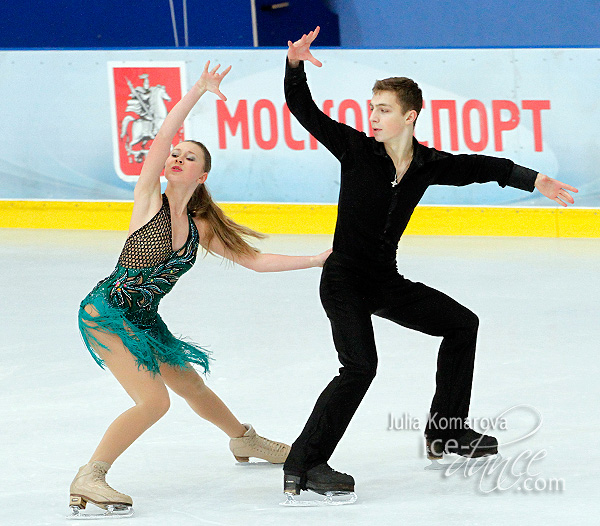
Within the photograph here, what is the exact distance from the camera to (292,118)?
812cm

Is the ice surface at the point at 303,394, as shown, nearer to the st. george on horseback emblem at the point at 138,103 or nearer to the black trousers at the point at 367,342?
the black trousers at the point at 367,342

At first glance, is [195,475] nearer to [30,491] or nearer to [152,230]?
[30,491]

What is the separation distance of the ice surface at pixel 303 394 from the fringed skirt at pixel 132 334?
1.45ft

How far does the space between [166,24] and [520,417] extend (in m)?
8.24

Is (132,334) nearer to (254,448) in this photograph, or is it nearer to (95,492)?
(95,492)

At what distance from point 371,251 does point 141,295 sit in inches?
28.8

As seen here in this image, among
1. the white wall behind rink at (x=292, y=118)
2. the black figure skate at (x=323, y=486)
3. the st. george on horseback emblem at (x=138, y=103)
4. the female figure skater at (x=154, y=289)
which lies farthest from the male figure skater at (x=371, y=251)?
the st. george on horseback emblem at (x=138, y=103)

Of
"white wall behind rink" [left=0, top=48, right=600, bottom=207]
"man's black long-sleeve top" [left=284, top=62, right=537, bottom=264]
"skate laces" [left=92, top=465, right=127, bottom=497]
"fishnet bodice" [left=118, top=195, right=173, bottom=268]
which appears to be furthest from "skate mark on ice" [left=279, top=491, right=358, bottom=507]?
"white wall behind rink" [left=0, top=48, right=600, bottom=207]

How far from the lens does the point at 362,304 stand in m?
3.42

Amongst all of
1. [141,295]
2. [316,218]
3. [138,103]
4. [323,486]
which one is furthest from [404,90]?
[138,103]

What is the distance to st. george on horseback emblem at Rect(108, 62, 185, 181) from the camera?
27.4 feet

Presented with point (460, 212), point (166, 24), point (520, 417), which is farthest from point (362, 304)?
point (166, 24)

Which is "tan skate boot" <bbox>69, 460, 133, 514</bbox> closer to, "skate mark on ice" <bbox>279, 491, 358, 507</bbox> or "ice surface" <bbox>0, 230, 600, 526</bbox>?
"ice surface" <bbox>0, 230, 600, 526</bbox>
